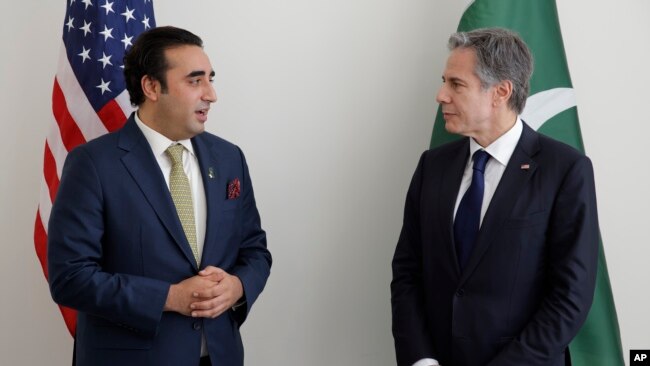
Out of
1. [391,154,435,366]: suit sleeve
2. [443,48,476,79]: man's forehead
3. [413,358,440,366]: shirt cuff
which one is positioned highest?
[443,48,476,79]: man's forehead

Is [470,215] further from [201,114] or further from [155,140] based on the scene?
[155,140]

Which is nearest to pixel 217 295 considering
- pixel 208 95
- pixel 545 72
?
pixel 208 95

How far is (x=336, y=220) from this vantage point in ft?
10.1

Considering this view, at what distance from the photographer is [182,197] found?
7.07 feet

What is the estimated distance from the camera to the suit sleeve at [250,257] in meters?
2.22

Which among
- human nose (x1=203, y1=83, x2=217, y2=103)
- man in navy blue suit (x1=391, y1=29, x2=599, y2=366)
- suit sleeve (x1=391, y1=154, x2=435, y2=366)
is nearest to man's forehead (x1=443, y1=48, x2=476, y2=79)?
man in navy blue suit (x1=391, y1=29, x2=599, y2=366)

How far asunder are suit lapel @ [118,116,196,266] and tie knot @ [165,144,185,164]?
63 millimetres

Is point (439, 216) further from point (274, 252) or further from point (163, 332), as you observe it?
point (274, 252)

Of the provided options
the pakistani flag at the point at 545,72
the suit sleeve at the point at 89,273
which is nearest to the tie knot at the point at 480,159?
the pakistani flag at the point at 545,72

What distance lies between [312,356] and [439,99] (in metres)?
1.45

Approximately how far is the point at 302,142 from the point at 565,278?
1.41 metres

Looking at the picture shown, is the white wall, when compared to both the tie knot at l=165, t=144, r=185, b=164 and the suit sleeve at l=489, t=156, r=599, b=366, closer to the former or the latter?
the tie knot at l=165, t=144, r=185, b=164

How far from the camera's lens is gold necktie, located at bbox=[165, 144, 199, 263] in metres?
2.15

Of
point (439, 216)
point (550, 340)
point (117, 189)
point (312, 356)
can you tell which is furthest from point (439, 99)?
point (312, 356)
